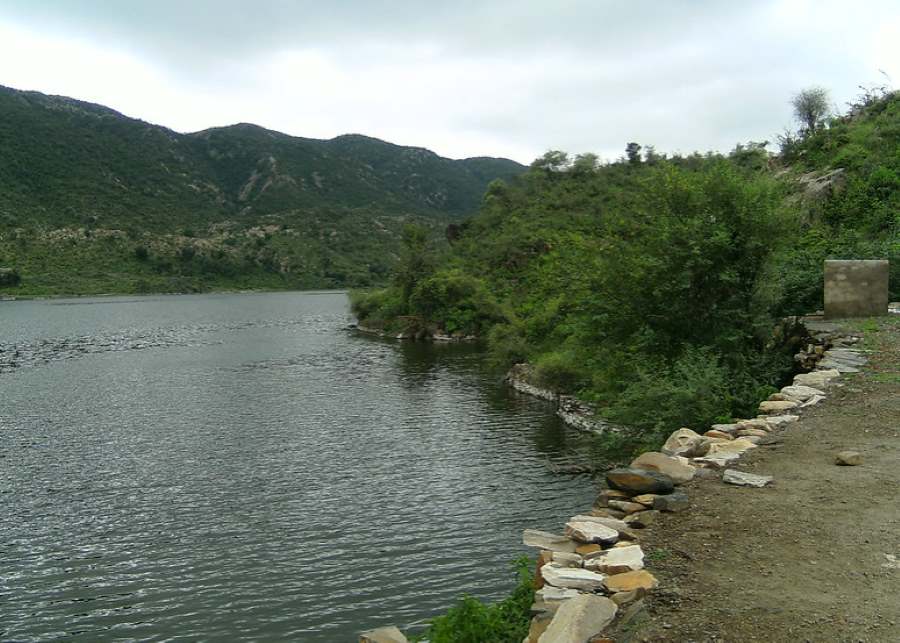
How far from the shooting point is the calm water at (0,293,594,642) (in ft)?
41.8

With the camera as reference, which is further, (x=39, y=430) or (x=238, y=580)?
(x=39, y=430)

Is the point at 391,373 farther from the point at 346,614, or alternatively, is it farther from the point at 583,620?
the point at 583,620

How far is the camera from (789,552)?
244 inches

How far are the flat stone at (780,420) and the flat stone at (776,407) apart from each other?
344 mm

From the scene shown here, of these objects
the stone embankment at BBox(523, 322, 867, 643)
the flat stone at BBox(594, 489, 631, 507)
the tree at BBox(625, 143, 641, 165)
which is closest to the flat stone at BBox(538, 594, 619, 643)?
the stone embankment at BBox(523, 322, 867, 643)

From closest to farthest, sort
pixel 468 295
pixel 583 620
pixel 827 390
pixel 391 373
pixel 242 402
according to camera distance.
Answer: pixel 583 620 < pixel 827 390 < pixel 242 402 < pixel 391 373 < pixel 468 295

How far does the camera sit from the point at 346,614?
1228 cm

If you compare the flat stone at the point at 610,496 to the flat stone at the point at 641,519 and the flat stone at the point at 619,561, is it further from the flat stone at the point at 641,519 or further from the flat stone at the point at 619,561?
the flat stone at the point at 619,561

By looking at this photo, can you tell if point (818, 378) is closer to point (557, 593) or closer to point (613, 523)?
point (613, 523)

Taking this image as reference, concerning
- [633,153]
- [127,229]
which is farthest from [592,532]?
[127,229]

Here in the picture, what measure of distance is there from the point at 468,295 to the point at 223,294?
10861 cm

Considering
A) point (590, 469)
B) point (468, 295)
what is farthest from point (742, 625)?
point (468, 295)

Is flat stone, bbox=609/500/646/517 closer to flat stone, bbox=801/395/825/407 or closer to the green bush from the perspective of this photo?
the green bush

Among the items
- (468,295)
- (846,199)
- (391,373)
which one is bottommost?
(391,373)
